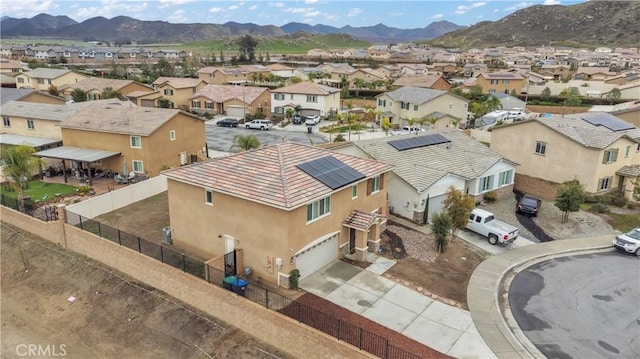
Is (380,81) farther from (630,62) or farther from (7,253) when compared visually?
(630,62)

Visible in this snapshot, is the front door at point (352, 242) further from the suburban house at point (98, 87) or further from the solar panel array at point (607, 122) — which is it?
the suburban house at point (98, 87)

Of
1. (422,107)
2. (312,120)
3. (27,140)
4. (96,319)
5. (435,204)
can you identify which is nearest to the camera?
(96,319)

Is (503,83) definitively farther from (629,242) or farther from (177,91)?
(629,242)

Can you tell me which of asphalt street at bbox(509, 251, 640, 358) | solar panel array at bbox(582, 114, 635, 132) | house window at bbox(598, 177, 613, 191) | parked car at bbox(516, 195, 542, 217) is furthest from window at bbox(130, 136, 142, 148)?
solar panel array at bbox(582, 114, 635, 132)

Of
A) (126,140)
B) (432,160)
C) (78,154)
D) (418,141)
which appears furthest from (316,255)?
(78,154)

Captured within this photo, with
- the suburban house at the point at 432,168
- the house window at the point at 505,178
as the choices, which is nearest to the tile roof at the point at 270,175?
the suburban house at the point at 432,168

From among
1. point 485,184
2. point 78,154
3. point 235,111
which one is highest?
point 78,154

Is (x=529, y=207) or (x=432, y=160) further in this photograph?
(x=432, y=160)
